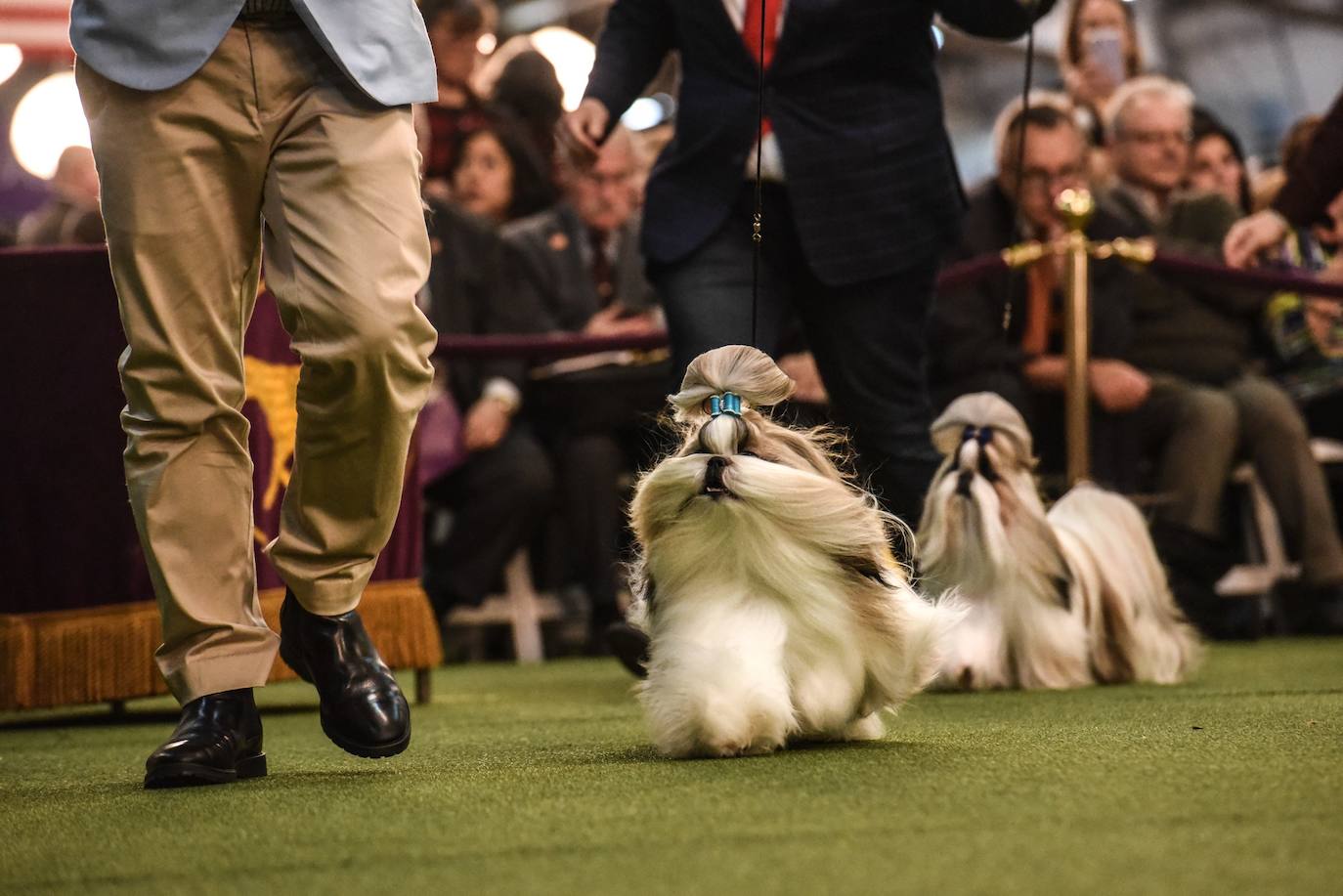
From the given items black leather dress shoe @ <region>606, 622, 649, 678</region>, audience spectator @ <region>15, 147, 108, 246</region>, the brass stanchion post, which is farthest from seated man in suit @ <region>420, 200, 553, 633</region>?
black leather dress shoe @ <region>606, 622, 649, 678</region>

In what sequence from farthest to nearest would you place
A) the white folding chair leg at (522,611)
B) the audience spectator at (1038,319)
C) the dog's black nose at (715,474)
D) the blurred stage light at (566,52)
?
the blurred stage light at (566,52)
the white folding chair leg at (522,611)
the audience spectator at (1038,319)
the dog's black nose at (715,474)

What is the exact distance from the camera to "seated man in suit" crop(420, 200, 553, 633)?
5836 millimetres

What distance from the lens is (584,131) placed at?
325cm

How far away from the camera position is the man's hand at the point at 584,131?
326 centimetres

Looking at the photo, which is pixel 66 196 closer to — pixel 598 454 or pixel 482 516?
pixel 482 516

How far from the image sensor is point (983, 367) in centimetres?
566

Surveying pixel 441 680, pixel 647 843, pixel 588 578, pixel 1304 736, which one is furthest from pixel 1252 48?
pixel 647 843

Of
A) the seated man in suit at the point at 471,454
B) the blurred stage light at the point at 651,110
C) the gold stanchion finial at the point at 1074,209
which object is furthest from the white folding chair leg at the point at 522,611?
the blurred stage light at the point at 651,110

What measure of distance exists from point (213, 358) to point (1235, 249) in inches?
107

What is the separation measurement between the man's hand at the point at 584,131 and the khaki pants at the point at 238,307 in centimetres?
80

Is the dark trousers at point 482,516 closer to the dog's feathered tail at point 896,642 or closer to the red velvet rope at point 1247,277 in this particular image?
the red velvet rope at point 1247,277

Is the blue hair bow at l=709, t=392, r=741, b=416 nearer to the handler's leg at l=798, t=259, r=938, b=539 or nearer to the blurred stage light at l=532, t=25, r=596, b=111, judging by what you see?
the handler's leg at l=798, t=259, r=938, b=539

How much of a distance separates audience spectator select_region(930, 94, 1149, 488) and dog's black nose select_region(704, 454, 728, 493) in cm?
330

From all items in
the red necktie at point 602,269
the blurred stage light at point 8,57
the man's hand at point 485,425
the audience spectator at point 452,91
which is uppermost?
the blurred stage light at point 8,57
